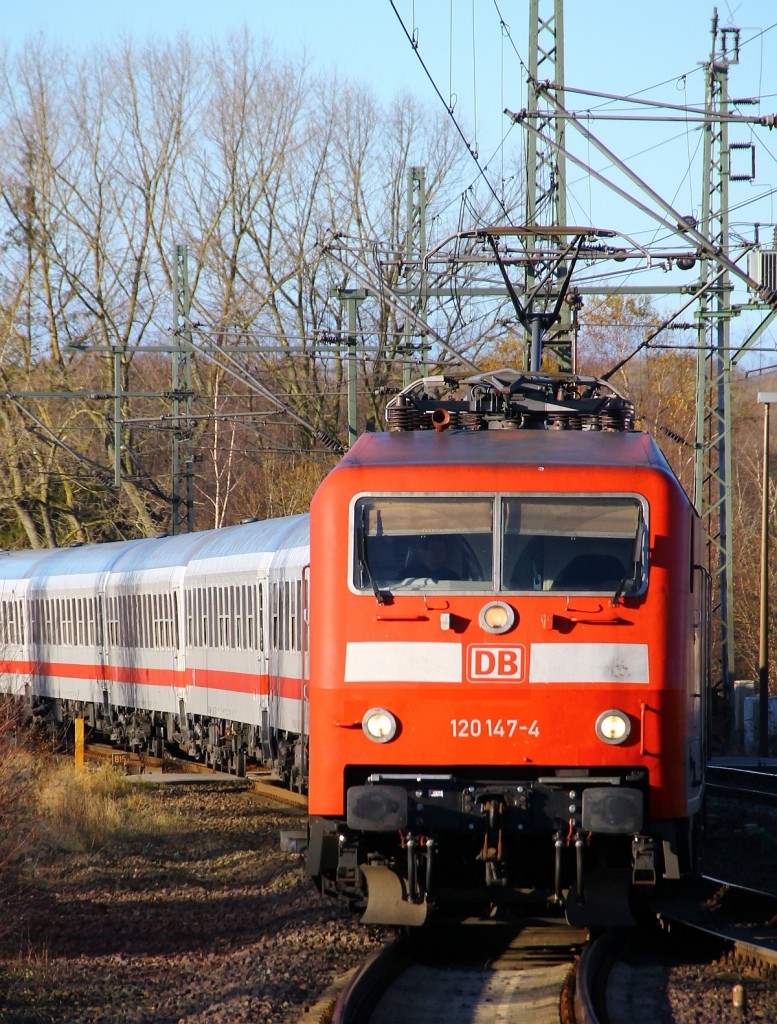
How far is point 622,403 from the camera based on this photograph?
9734mm

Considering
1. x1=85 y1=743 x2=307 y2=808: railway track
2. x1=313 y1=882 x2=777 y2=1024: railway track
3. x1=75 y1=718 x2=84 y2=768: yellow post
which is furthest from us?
x1=75 y1=718 x2=84 y2=768: yellow post

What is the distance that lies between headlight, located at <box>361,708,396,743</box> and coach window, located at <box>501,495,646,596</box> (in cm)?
95

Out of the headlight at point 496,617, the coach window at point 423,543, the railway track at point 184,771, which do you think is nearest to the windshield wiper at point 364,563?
the coach window at point 423,543

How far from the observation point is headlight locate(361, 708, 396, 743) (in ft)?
25.3

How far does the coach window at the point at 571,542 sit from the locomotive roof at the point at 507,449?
0.24m

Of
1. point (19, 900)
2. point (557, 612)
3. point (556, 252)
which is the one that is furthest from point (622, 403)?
point (556, 252)

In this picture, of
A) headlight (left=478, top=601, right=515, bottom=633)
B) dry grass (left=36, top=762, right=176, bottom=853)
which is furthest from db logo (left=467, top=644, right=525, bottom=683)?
dry grass (left=36, top=762, right=176, bottom=853)

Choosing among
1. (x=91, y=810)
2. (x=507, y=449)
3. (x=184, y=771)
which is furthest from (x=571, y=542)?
(x=184, y=771)

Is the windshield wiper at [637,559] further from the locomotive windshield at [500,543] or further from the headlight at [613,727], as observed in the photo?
the headlight at [613,727]

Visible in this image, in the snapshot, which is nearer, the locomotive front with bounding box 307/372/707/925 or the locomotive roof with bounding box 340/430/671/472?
the locomotive front with bounding box 307/372/707/925

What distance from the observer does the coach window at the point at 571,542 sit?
7.82m

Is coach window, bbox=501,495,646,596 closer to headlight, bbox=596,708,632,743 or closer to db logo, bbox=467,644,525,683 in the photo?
db logo, bbox=467,644,525,683

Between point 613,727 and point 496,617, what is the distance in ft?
2.79

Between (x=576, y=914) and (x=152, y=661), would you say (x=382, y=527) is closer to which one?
(x=576, y=914)
